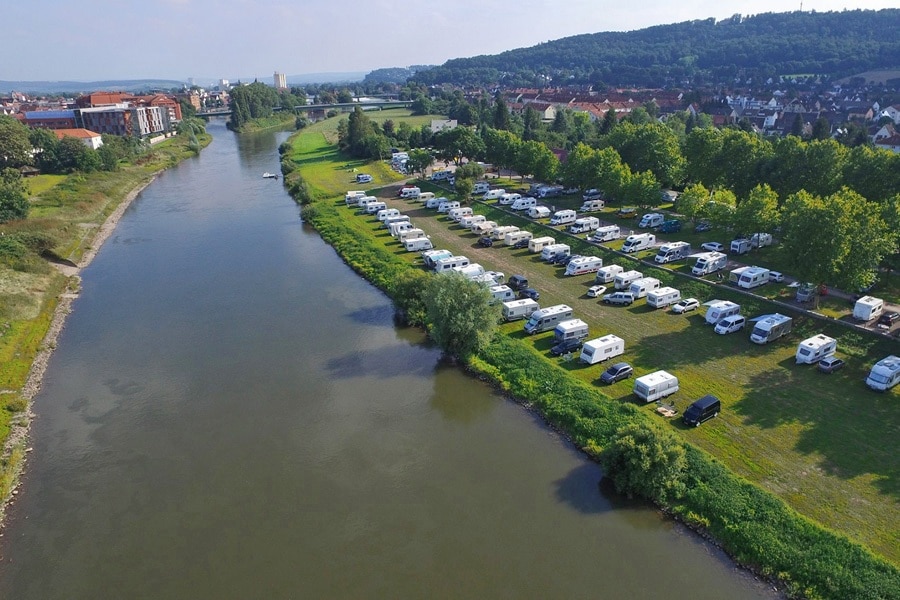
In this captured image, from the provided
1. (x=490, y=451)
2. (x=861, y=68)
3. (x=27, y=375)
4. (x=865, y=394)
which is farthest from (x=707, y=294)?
(x=861, y=68)

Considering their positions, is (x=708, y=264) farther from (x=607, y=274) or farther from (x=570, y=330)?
(x=570, y=330)

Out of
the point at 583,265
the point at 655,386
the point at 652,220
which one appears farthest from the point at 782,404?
the point at 652,220

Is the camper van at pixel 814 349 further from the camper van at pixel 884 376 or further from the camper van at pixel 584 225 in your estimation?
the camper van at pixel 584 225

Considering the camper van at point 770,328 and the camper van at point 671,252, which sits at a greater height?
the camper van at point 671,252

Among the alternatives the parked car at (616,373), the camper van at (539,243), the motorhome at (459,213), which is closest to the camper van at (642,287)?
→ the parked car at (616,373)

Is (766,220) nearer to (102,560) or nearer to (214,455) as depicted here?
(214,455)

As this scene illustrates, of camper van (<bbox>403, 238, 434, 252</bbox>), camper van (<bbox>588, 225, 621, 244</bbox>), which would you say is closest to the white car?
camper van (<bbox>588, 225, 621, 244</bbox>)
